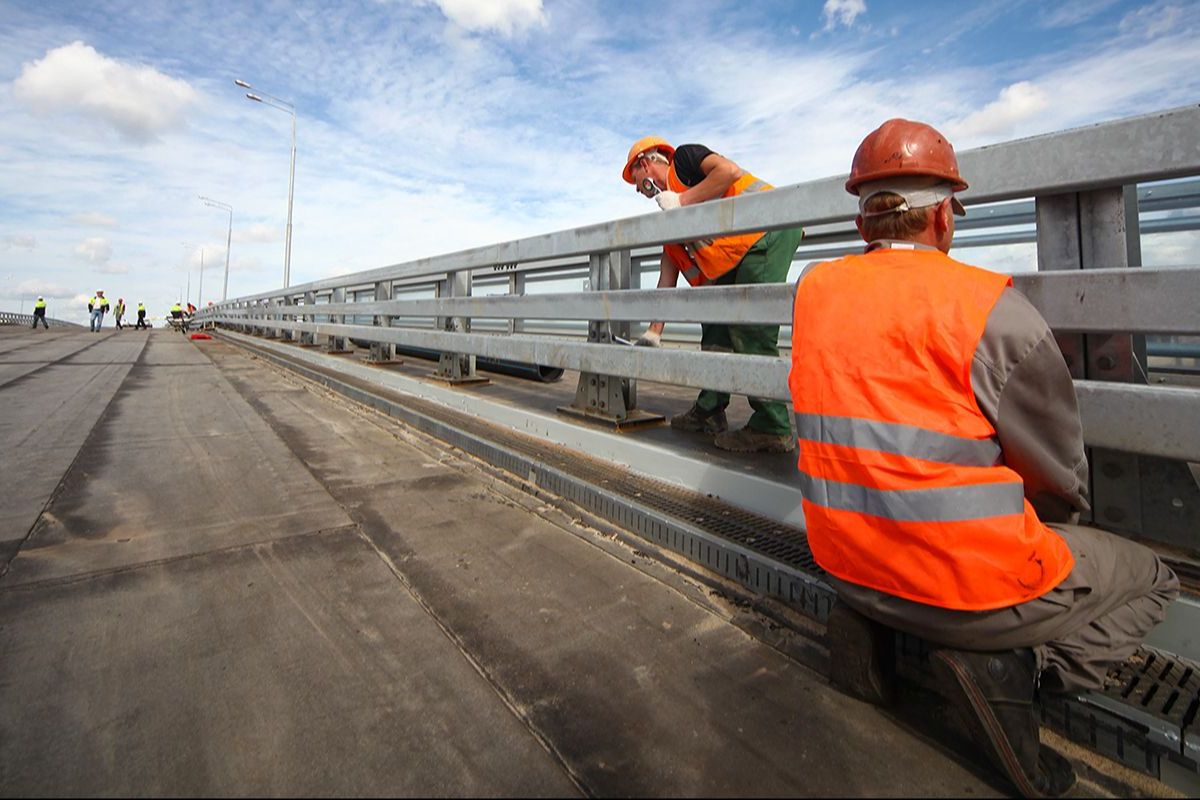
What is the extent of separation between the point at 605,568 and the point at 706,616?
1.50ft

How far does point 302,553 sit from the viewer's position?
220 centimetres

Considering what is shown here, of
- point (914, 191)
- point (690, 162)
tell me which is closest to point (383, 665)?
point (914, 191)

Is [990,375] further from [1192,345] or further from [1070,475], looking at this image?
[1192,345]

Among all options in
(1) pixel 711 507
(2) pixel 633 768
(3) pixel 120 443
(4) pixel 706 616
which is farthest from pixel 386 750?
(3) pixel 120 443

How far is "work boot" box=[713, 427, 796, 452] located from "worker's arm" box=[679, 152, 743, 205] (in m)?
1.26

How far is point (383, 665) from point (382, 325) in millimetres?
5598

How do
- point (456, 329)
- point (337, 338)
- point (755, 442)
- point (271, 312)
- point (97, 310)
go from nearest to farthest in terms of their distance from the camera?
point (755, 442), point (456, 329), point (337, 338), point (271, 312), point (97, 310)

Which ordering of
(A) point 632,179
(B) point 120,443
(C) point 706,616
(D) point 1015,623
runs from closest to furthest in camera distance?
1. (D) point 1015,623
2. (C) point 706,616
3. (A) point 632,179
4. (B) point 120,443

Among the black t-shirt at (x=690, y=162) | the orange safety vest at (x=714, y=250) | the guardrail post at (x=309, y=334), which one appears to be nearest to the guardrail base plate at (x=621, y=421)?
the orange safety vest at (x=714, y=250)

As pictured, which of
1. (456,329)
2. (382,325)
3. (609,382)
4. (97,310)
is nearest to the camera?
(609,382)

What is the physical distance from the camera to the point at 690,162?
3154 millimetres

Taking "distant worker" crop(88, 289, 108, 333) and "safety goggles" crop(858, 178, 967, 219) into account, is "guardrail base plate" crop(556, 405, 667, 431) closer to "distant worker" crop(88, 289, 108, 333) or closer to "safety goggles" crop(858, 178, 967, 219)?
"safety goggles" crop(858, 178, 967, 219)

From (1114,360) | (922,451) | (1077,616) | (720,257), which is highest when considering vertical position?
(720,257)

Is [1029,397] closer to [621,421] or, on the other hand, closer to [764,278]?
[764,278]
